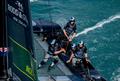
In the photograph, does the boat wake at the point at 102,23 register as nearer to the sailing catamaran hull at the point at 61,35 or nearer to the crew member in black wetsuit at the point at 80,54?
the sailing catamaran hull at the point at 61,35

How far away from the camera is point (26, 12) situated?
7988mm

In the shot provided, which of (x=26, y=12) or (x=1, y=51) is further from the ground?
(x=26, y=12)

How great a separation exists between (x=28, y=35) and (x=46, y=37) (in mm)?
12344

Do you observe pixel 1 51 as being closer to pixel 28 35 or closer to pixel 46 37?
pixel 28 35

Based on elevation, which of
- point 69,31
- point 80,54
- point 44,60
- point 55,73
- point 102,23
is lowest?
point 55,73

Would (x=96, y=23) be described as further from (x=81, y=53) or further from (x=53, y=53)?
(x=53, y=53)

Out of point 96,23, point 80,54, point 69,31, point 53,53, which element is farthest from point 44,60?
point 96,23

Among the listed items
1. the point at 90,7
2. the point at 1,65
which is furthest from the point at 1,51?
the point at 90,7

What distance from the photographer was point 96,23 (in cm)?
3152

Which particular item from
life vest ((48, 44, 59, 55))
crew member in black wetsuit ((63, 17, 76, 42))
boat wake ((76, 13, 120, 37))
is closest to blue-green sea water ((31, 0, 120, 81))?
boat wake ((76, 13, 120, 37))

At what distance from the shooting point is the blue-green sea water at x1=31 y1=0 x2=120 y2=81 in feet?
82.4

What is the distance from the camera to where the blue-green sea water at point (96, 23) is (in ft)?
82.4

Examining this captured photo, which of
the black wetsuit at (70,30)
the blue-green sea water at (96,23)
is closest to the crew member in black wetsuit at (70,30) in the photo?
the black wetsuit at (70,30)

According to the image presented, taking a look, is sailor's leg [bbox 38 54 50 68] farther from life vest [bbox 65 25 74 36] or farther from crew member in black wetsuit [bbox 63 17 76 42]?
life vest [bbox 65 25 74 36]
